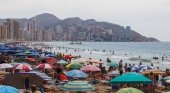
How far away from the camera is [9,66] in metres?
25.3

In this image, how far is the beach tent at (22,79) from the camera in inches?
726

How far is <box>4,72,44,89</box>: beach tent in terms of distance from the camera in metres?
18.4

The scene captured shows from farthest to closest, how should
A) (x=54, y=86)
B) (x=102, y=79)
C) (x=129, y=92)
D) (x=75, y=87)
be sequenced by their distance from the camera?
(x=102, y=79), (x=54, y=86), (x=75, y=87), (x=129, y=92)

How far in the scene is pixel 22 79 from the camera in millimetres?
18641

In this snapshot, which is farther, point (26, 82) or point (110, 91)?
point (110, 91)

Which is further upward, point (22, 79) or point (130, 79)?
point (130, 79)

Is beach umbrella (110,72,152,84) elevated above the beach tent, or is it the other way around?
beach umbrella (110,72,152,84)

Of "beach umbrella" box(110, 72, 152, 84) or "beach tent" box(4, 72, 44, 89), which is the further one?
"beach tent" box(4, 72, 44, 89)

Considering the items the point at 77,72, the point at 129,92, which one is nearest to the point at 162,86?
the point at 77,72

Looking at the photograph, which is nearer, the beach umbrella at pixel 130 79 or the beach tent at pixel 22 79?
the beach umbrella at pixel 130 79

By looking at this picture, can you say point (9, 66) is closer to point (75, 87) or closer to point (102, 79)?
point (102, 79)

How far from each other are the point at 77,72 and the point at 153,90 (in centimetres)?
382

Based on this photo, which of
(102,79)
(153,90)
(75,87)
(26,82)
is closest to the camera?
(75,87)

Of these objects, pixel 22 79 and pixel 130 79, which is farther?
pixel 22 79
